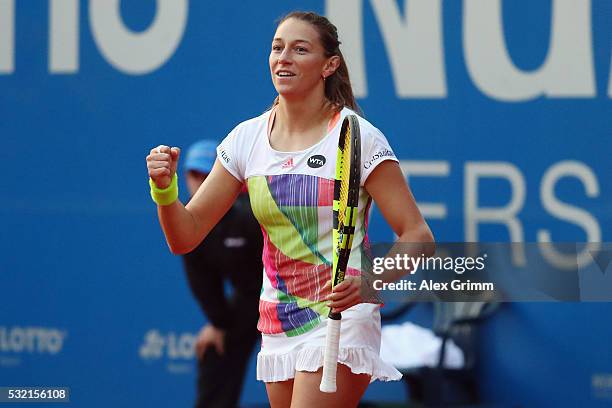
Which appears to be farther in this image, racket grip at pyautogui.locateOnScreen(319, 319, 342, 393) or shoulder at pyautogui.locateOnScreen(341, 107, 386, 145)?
shoulder at pyautogui.locateOnScreen(341, 107, 386, 145)

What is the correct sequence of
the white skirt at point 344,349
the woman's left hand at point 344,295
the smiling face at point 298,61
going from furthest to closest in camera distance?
the smiling face at point 298,61 → the white skirt at point 344,349 → the woman's left hand at point 344,295

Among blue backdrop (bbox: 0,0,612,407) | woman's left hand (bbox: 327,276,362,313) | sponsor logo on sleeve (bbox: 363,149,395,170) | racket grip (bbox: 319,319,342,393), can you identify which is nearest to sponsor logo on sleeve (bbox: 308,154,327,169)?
sponsor logo on sleeve (bbox: 363,149,395,170)

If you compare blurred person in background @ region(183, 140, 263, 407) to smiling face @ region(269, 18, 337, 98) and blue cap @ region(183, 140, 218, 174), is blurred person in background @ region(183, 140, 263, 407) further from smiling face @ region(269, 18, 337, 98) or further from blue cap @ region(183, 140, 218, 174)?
smiling face @ region(269, 18, 337, 98)

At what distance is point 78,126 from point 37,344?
37.6 inches

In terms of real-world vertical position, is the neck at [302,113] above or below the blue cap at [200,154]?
above

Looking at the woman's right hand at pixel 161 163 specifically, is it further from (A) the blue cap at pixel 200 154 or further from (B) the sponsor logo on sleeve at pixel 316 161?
(A) the blue cap at pixel 200 154

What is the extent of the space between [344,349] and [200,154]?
6.28 feet

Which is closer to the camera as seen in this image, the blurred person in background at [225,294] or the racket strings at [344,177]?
the racket strings at [344,177]

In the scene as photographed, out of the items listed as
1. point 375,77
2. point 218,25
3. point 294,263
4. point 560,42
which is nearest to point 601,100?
point 560,42

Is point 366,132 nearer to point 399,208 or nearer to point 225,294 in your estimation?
point 399,208

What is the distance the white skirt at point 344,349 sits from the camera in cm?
322

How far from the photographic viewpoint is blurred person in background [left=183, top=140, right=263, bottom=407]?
500 centimetres

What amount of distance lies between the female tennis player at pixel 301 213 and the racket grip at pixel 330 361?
0.06 meters

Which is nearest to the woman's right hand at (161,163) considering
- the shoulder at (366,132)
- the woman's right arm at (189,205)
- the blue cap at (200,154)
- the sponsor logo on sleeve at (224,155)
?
the woman's right arm at (189,205)
